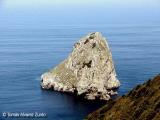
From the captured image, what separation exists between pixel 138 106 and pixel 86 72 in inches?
3527

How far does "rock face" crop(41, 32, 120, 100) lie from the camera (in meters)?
157

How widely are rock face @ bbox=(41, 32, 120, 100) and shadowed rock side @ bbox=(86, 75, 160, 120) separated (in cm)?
7538

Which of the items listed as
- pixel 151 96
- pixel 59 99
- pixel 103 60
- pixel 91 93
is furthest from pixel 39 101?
pixel 151 96

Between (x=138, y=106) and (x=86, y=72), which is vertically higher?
(x=138, y=106)

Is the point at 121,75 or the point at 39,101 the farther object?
the point at 121,75

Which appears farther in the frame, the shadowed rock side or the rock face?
the rock face

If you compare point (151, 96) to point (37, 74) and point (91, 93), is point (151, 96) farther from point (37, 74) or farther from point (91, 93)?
point (37, 74)

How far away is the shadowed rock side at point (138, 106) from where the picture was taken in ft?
212

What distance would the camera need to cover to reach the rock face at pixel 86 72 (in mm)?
156625

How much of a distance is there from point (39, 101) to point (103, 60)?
28.1 meters

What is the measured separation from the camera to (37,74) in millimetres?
183375

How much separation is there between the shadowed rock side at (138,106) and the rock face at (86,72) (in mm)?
75376

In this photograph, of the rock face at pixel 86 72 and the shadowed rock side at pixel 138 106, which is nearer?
the shadowed rock side at pixel 138 106

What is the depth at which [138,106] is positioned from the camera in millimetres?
70312
